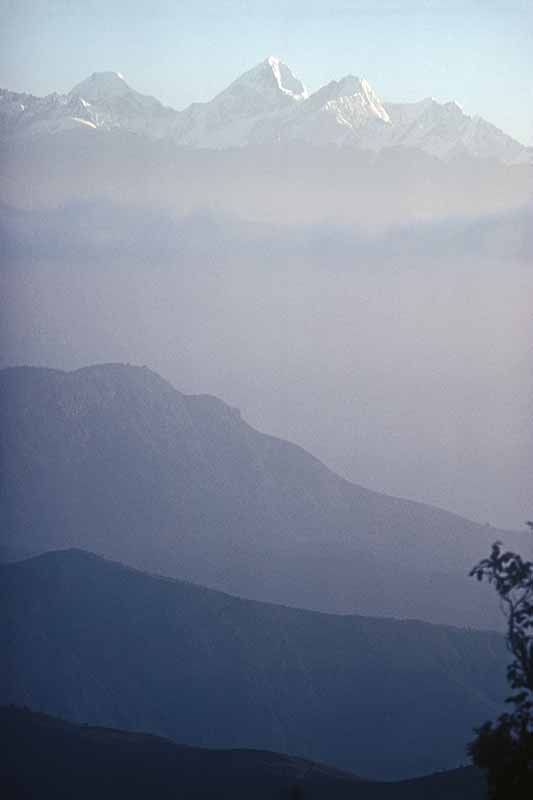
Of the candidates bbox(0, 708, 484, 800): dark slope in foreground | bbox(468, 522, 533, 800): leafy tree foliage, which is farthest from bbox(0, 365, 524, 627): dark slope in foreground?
bbox(468, 522, 533, 800): leafy tree foliage

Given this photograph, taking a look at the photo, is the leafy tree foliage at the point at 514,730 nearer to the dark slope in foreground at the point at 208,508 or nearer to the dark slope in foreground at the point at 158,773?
the dark slope in foreground at the point at 158,773

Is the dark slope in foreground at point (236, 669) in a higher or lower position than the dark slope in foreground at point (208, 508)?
lower

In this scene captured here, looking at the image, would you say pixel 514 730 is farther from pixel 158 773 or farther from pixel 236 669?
pixel 236 669

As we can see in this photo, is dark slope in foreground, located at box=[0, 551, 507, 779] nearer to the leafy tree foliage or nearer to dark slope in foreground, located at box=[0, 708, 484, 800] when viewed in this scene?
dark slope in foreground, located at box=[0, 708, 484, 800]

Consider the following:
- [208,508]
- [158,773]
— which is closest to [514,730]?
[158,773]

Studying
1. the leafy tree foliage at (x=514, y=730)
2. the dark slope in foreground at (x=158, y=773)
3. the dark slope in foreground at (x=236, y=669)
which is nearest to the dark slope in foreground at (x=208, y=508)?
the dark slope in foreground at (x=236, y=669)

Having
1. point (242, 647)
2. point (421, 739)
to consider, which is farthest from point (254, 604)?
point (421, 739)
